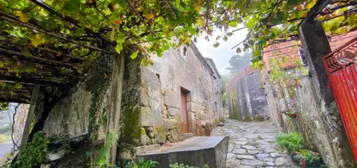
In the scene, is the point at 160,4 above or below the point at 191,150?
above

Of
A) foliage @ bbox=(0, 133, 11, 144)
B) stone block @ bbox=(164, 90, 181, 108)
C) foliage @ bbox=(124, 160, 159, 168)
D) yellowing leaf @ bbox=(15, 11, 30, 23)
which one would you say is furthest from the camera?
foliage @ bbox=(0, 133, 11, 144)

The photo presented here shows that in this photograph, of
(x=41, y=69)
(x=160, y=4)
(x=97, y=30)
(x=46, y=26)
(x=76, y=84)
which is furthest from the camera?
(x=76, y=84)

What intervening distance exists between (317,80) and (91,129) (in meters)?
3.24

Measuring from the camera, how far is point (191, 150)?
2340mm

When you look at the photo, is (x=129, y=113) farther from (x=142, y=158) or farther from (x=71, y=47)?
(x=71, y=47)

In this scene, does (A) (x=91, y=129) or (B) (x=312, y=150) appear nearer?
(A) (x=91, y=129)

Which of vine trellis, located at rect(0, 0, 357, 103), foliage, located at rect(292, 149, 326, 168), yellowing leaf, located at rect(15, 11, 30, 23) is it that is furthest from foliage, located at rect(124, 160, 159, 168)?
foliage, located at rect(292, 149, 326, 168)

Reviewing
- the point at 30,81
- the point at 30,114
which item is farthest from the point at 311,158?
the point at 30,114

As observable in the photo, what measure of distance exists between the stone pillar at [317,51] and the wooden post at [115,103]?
8.23 feet

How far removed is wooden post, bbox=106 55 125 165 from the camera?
228cm

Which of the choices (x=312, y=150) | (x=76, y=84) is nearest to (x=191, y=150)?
(x=312, y=150)

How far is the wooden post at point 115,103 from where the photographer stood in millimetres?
2277

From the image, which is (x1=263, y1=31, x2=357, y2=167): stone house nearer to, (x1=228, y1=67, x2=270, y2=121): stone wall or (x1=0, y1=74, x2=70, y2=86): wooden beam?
(x1=0, y1=74, x2=70, y2=86): wooden beam

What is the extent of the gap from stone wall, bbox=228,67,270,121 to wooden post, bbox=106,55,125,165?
32.9ft
